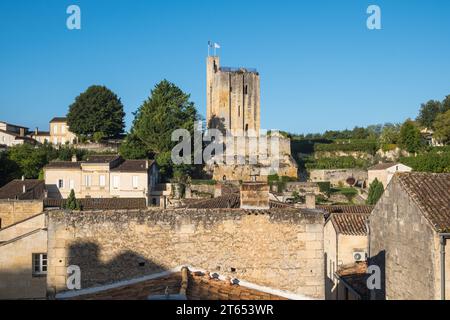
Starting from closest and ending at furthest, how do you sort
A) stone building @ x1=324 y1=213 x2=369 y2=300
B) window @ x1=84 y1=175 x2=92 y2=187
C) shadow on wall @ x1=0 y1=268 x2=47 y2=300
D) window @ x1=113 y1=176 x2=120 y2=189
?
shadow on wall @ x1=0 y1=268 x2=47 y2=300
stone building @ x1=324 y1=213 x2=369 y2=300
window @ x1=84 y1=175 x2=92 y2=187
window @ x1=113 y1=176 x2=120 y2=189

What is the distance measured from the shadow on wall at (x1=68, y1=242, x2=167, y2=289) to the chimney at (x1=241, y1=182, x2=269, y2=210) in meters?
2.55

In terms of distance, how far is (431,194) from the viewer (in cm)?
1603

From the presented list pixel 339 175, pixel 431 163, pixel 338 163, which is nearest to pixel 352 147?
pixel 338 163

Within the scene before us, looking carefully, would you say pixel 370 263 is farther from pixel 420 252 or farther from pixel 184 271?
pixel 184 271

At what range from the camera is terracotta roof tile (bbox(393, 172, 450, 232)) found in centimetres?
1464

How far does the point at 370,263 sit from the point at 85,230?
10.7 metres

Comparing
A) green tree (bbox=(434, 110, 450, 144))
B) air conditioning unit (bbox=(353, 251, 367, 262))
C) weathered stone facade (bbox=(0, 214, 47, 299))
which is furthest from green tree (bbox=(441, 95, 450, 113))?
weathered stone facade (bbox=(0, 214, 47, 299))

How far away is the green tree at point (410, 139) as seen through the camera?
75562 mm

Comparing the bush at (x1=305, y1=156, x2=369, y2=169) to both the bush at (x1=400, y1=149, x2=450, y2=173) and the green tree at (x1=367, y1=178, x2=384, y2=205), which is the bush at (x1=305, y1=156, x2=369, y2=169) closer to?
the bush at (x1=400, y1=149, x2=450, y2=173)

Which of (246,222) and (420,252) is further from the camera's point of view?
(420,252)

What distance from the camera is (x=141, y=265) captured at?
13.5m

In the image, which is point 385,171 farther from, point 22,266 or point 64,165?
point 22,266

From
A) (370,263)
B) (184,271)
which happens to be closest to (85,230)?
(184,271)
